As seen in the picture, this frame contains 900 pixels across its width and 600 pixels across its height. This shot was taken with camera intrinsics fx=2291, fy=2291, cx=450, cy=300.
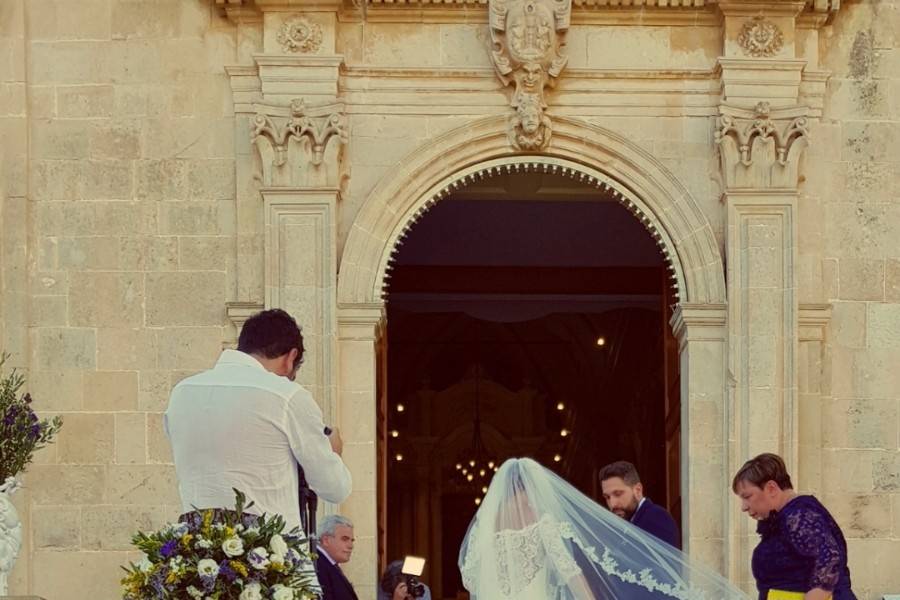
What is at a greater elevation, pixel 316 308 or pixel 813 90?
pixel 813 90

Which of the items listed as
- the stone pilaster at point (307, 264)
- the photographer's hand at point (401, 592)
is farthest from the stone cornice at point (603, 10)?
the photographer's hand at point (401, 592)

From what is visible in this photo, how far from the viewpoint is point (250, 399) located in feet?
28.8

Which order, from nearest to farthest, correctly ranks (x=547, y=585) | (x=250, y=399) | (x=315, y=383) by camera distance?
(x=250, y=399) < (x=547, y=585) < (x=315, y=383)

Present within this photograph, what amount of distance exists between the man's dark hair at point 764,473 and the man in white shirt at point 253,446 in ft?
8.37

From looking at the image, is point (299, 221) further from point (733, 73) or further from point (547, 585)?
point (547, 585)

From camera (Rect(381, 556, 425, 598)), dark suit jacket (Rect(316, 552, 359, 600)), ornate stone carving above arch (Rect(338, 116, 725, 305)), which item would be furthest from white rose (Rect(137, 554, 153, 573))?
ornate stone carving above arch (Rect(338, 116, 725, 305))

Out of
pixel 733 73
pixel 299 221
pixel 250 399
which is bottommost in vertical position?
pixel 250 399

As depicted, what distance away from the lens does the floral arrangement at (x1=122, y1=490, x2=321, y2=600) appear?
334 inches

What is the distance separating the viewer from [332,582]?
11.3 meters

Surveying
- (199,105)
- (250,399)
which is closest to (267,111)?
(199,105)

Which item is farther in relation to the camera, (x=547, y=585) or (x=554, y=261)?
(x=554, y=261)

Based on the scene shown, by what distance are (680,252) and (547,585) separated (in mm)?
5417

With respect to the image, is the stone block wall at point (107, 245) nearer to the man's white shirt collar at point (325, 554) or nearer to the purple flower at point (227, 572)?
the man's white shirt collar at point (325, 554)

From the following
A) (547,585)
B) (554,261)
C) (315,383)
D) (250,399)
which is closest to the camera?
(250,399)
